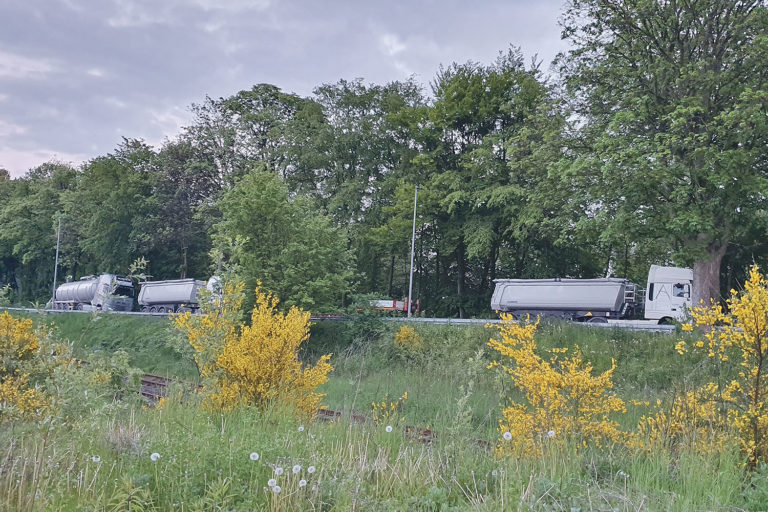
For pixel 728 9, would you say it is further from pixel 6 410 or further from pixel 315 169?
pixel 315 169

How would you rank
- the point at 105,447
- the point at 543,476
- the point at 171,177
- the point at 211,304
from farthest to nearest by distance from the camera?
the point at 171,177 < the point at 211,304 < the point at 105,447 < the point at 543,476

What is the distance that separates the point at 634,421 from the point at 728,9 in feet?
46.8

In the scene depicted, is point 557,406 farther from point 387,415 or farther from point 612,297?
point 612,297

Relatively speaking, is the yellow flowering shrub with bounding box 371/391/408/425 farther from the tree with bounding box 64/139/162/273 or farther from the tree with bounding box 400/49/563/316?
the tree with bounding box 64/139/162/273

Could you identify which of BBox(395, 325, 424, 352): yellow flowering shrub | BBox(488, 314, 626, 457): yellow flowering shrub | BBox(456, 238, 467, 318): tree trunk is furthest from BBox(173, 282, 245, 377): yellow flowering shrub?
BBox(456, 238, 467, 318): tree trunk

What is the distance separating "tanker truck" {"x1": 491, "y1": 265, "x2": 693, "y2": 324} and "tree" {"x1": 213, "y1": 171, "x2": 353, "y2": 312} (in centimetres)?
902

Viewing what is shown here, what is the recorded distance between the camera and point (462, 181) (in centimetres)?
3109

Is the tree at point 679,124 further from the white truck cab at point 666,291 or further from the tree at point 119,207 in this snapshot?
the tree at point 119,207

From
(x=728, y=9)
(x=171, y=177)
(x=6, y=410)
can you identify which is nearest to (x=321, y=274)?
(x=728, y=9)

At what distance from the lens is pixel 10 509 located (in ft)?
10.2

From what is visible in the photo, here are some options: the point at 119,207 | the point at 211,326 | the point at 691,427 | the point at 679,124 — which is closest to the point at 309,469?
the point at 691,427

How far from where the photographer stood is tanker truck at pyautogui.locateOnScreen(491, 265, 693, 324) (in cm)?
2456

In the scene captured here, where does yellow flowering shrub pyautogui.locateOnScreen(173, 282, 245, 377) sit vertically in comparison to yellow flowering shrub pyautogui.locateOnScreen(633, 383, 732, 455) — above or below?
above

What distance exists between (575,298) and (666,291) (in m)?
3.93
